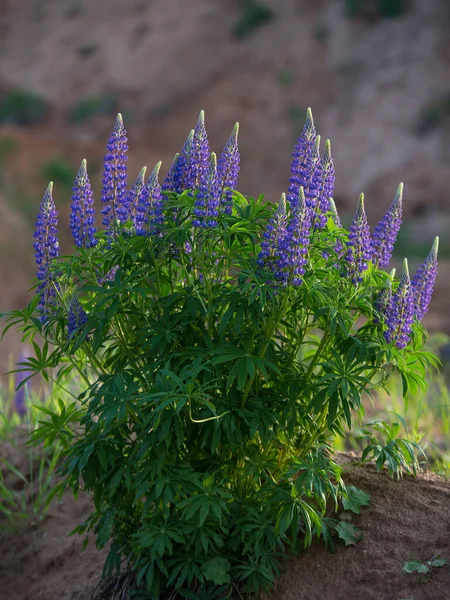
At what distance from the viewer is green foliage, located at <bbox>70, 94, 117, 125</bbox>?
25.0 metres

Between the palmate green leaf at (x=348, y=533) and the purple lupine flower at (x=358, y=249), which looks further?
the palmate green leaf at (x=348, y=533)

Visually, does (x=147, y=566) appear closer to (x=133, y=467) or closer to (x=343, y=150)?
(x=133, y=467)

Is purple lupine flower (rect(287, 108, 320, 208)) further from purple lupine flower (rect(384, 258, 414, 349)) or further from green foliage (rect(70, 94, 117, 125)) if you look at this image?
green foliage (rect(70, 94, 117, 125))

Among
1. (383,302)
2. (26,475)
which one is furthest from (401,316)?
(26,475)

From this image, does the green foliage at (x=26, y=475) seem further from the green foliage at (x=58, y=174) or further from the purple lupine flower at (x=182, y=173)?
the green foliage at (x=58, y=174)

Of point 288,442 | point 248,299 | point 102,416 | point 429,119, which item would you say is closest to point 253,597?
point 288,442

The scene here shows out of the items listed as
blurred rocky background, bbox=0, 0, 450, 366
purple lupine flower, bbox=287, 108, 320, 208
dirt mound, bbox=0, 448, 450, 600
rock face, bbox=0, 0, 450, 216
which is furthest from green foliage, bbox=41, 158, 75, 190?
purple lupine flower, bbox=287, 108, 320, 208

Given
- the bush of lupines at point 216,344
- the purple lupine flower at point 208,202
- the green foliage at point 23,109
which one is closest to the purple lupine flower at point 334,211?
the bush of lupines at point 216,344

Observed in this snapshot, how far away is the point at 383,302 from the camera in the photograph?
3.23 metres

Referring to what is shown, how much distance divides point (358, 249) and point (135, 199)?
924mm

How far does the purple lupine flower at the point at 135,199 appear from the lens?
3.36m

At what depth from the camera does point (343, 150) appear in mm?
20891

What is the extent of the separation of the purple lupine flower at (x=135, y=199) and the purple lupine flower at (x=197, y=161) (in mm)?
179

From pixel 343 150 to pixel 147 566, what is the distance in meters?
18.5
